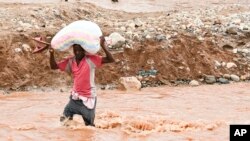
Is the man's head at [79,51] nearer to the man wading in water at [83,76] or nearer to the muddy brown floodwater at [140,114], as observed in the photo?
the man wading in water at [83,76]

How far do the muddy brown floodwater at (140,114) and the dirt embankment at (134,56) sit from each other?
0.36m

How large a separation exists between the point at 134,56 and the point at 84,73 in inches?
189

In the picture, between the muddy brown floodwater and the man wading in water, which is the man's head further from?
the muddy brown floodwater

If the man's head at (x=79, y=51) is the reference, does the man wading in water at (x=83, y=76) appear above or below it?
below

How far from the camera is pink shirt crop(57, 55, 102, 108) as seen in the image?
614cm

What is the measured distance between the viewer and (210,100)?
31.3 feet

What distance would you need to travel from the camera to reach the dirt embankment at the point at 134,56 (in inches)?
404

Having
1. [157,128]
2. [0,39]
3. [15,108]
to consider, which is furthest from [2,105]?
[157,128]

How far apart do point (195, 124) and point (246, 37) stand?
5.08m

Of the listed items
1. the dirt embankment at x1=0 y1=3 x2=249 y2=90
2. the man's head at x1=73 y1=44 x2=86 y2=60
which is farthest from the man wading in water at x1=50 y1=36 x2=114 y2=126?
the dirt embankment at x1=0 y1=3 x2=249 y2=90

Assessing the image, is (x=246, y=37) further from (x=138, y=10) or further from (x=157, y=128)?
(x=138, y=10)

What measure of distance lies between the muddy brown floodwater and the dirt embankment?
0.36 metres

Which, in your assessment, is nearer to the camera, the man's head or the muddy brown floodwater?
the man's head

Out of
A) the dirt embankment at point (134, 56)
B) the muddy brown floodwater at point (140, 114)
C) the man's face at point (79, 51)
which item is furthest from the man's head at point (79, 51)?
the dirt embankment at point (134, 56)
